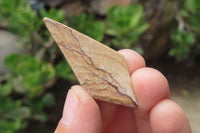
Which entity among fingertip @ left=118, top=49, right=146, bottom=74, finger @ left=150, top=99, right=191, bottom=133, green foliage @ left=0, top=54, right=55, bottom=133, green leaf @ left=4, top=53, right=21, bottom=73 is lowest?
green foliage @ left=0, top=54, right=55, bottom=133

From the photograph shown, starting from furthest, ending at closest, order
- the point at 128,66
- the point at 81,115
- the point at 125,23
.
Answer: the point at 125,23, the point at 128,66, the point at 81,115

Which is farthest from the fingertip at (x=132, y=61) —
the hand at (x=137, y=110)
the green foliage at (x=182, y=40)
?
the green foliage at (x=182, y=40)

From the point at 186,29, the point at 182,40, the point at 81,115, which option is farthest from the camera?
the point at 186,29

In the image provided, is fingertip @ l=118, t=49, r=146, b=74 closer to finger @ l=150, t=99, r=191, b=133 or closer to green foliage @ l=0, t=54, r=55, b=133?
finger @ l=150, t=99, r=191, b=133

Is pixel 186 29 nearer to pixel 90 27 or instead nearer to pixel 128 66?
pixel 90 27

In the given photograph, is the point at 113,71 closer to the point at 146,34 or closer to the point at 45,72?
the point at 45,72

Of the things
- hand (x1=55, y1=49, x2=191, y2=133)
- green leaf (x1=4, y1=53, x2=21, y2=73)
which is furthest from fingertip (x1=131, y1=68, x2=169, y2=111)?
green leaf (x1=4, y1=53, x2=21, y2=73)

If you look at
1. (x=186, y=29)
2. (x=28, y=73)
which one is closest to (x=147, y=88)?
(x=28, y=73)
